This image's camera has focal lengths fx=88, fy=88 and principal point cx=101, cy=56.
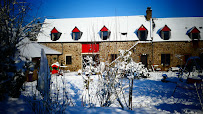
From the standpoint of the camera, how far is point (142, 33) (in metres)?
12.7

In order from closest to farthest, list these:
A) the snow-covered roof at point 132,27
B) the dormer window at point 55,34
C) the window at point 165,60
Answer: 1. the window at point 165,60
2. the snow-covered roof at point 132,27
3. the dormer window at point 55,34

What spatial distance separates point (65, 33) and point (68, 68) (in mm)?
5497

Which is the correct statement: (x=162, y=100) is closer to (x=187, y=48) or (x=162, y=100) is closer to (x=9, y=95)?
(x=9, y=95)

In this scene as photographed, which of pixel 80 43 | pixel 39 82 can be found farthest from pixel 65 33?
pixel 39 82

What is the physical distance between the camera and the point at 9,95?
2.19 m

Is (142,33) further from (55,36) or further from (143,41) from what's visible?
(55,36)

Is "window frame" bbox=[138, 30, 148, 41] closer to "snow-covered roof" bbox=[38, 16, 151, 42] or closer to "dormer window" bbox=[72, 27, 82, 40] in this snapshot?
"snow-covered roof" bbox=[38, 16, 151, 42]

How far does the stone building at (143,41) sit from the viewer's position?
1198 centimetres

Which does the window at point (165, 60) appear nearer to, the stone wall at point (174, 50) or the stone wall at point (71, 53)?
the stone wall at point (174, 50)

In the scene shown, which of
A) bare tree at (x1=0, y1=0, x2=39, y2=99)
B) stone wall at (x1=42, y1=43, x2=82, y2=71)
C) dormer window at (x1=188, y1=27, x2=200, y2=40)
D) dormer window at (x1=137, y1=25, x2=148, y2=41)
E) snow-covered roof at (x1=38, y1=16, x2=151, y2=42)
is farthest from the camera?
stone wall at (x1=42, y1=43, x2=82, y2=71)

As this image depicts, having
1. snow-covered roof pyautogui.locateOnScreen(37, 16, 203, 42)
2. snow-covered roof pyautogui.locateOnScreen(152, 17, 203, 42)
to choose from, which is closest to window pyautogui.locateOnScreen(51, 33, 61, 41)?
snow-covered roof pyautogui.locateOnScreen(37, 16, 203, 42)

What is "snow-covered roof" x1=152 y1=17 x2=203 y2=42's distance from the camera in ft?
40.4

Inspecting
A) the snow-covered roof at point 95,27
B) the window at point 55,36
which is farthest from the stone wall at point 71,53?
the window at point 55,36

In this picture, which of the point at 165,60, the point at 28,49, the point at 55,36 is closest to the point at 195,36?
the point at 165,60
